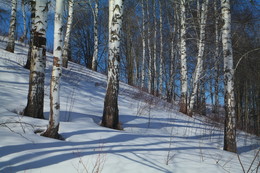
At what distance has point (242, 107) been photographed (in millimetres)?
15680

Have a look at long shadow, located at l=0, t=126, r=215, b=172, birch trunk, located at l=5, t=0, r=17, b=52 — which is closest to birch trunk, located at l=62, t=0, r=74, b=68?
birch trunk, located at l=5, t=0, r=17, b=52

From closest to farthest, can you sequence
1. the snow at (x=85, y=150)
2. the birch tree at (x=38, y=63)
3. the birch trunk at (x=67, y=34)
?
the snow at (x=85, y=150), the birch tree at (x=38, y=63), the birch trunk at (x=67, y=34)

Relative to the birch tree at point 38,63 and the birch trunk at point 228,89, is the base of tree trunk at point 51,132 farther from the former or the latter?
the birch trunk at point 228,89

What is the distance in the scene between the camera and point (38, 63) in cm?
375

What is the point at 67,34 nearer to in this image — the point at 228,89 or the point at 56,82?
the point at 56,82

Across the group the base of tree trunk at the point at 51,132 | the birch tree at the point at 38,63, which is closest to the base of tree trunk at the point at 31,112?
the birch tree at the point at 38,63

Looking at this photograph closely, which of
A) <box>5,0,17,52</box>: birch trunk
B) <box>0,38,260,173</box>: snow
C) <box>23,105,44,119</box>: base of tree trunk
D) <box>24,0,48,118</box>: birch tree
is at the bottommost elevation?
<box>0,38,260,173</box>: snow

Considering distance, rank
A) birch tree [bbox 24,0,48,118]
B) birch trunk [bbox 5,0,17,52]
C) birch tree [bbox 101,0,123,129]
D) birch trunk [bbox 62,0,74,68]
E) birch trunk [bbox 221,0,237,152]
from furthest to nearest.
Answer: birch trunk [bbox 62,0,74,68]
birch trunk [bbox 5,0,17,52]
birch tree [bbox 101,0,123,129]
birch trunk [bbox 221,0,237,152]
birch tree [bbox 24,0,48,118]

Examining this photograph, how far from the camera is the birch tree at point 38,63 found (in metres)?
3.61

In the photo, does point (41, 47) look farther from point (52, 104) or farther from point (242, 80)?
point (242, 80)

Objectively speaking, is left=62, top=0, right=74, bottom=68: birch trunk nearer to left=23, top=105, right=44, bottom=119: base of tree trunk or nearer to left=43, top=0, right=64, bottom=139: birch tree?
left=23, top=105, right=44, bottom=119: base of tree trunk

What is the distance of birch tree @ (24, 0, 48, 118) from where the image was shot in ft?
11.8

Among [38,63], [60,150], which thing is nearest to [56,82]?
[60,150]

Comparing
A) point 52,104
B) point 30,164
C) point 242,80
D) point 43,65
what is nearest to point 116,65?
point 43,65
